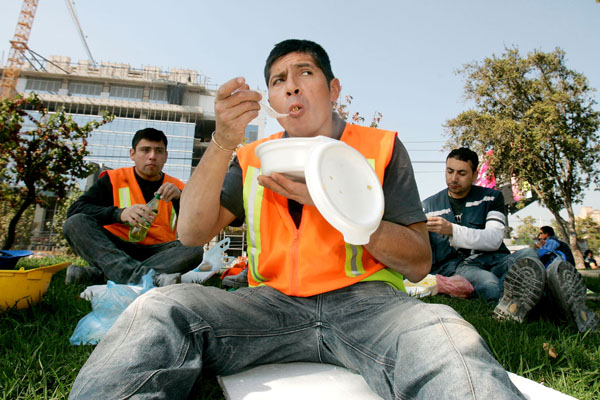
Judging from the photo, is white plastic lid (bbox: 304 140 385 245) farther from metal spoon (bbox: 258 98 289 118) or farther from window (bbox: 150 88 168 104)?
window (bbox: 150 88 168 104)

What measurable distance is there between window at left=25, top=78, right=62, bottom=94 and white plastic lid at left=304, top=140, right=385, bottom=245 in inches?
3874

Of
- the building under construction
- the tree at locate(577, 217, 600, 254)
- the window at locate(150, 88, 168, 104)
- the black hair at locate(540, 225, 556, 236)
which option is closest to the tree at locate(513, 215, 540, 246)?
the tree at locate(577, 217, 600, 254)

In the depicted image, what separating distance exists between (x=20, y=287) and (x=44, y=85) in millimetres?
→ 98631

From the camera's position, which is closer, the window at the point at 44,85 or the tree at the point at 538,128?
the tree at the point at 538,128

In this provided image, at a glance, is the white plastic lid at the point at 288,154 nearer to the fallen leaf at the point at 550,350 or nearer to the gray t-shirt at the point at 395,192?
the gray t-shirt at the point at 395,192

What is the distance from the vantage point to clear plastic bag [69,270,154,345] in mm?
2258

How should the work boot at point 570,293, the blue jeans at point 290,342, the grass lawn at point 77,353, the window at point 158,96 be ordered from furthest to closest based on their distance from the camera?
the window at point 158,96, the work boot at point 570,293, the grass lawn at point 77,353, the blue jeans at point 290,342

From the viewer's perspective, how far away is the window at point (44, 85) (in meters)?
82.1

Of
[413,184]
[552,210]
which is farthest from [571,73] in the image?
[413,184]

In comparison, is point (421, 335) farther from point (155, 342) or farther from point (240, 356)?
point (155, 342)

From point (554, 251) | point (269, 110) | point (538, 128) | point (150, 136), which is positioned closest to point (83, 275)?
point (150, 136)

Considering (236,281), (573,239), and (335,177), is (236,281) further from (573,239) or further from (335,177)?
(573,239)

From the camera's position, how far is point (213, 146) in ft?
5.82

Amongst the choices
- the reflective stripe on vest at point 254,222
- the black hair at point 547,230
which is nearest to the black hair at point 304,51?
the reflective stripe on vest at point 254,222
